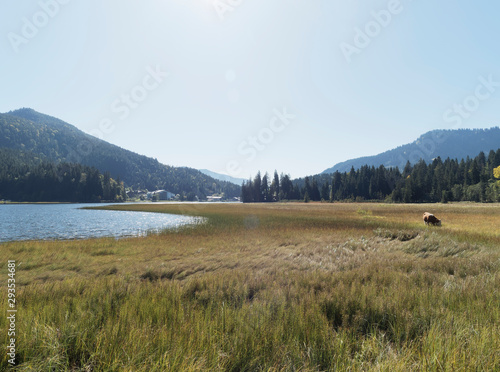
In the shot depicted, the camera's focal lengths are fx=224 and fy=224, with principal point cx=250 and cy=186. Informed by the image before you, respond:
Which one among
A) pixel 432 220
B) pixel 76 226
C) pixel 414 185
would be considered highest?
pixel 414 185

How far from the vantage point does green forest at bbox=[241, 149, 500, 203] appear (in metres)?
82.3

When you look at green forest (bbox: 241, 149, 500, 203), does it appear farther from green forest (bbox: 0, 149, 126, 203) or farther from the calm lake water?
green forest (bbox: 0, 149, 126, 203)

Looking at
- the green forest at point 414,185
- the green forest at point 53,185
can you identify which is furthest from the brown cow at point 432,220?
the green forest at point 53,185

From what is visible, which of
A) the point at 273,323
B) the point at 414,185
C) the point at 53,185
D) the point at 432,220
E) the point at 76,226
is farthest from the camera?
the point at 53,185

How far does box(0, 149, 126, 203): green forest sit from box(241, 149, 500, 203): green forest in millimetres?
95843

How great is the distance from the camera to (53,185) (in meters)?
143

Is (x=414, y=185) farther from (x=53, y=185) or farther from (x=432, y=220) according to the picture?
(x=53, y=185)

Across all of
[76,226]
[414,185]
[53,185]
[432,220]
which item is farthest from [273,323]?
[53,185]

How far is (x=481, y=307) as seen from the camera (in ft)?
13.8

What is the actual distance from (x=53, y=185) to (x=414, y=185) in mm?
198854

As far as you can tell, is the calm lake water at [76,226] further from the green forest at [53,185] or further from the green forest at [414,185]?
the green forest at [53,185]

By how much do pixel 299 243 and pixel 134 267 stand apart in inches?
390

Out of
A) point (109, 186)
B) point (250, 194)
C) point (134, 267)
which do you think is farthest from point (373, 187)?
point (109, 186)

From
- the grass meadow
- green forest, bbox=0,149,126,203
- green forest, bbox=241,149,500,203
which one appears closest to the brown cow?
the grass meadow
